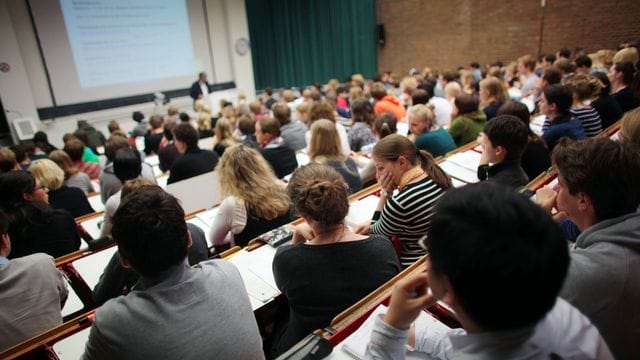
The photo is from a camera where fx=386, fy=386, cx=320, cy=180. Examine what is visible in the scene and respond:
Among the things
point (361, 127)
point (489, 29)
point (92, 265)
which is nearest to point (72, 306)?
point (92, 265)

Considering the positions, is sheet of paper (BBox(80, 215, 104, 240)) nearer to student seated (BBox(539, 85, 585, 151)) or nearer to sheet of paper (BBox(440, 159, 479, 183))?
sheet of paper (BBox(440, 159, 479, 183))

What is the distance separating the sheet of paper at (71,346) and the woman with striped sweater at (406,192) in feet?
4.26

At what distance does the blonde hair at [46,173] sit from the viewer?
2.85 m

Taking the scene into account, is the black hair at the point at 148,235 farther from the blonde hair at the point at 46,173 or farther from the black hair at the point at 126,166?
the blonde hair at the point at 46,173

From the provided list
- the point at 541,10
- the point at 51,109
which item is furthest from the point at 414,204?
the point at 51,109

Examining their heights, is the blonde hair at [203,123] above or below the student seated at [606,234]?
below

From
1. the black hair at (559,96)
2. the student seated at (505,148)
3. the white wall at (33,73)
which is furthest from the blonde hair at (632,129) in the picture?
the white wall at (33,73)

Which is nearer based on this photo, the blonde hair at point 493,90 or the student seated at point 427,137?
the student seated at point 427,137

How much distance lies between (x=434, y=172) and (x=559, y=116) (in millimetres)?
1805

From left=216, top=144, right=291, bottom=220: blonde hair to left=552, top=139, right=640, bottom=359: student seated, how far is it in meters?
1.51

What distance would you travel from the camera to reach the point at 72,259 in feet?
7.37

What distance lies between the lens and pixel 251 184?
2.33 meters

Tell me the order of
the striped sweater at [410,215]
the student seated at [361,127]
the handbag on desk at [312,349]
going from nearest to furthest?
the handbag on desk at [312,349], the striped sweater at [410,215], the student seated at [361,127]

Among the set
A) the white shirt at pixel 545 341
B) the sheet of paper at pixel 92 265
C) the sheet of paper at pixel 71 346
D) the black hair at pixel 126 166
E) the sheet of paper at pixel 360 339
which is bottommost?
the sheet of paper at pixel 92 265
